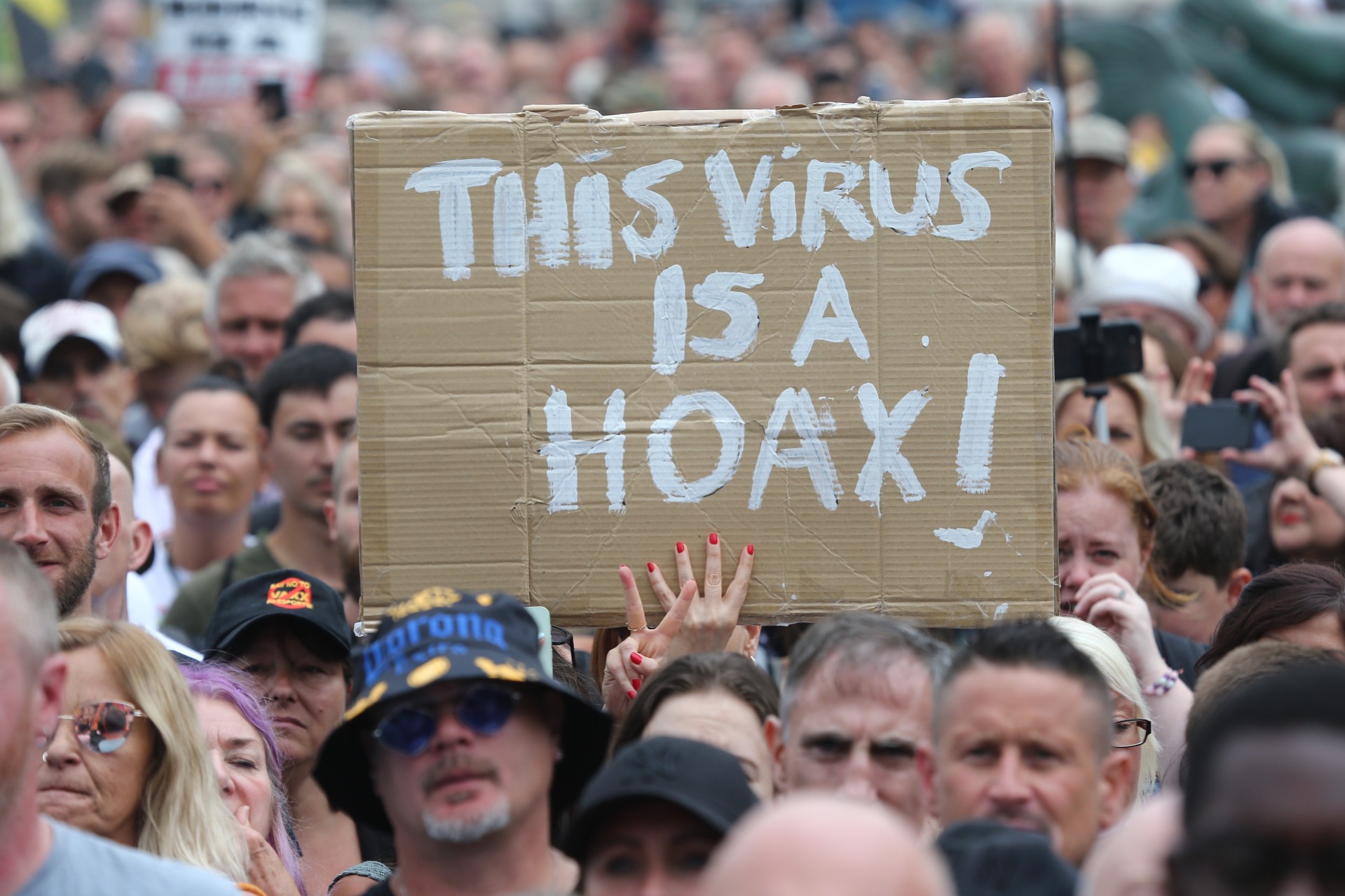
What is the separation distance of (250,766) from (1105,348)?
2.71 meters

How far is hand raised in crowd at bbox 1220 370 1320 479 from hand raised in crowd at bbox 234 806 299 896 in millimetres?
3148

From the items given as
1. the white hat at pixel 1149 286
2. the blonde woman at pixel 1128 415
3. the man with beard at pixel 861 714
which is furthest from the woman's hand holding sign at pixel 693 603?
the white hat at pixel 1149 286

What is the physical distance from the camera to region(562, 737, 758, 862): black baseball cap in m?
3.15

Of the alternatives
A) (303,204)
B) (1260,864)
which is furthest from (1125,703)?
(303,204)

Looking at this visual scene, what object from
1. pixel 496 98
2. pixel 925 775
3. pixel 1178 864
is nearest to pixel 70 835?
pixel 925 775

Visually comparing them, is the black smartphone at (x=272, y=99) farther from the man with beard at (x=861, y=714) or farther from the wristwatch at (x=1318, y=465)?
the man with beard at (x=861, y=714)

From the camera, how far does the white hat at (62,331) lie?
7.54 m

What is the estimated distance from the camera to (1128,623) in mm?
4750

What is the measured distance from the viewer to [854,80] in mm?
13203

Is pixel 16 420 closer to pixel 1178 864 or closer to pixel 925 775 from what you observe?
pixel 925 775

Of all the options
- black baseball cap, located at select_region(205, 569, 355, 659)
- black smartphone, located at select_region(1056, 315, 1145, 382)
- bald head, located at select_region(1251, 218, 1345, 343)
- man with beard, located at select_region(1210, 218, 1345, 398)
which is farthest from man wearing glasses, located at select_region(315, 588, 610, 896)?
bald head, located at select_region(1251, 218, 1345, 343)

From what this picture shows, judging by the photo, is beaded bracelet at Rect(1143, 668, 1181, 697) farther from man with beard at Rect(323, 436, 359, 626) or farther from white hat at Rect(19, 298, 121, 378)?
white hat at Rect(19, 298, 121, 378)

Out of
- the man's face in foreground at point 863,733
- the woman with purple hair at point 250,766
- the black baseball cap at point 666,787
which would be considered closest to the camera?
the black baseball cap at point 666,787

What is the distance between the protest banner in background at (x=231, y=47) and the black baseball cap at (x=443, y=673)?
7.95 m
